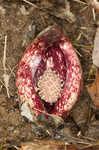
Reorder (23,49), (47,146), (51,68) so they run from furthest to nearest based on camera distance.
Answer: (23,49) < (47,146) < (51,68)

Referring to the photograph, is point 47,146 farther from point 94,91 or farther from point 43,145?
point 94,91

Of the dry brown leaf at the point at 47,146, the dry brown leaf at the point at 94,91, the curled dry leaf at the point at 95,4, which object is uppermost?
the curled dry leaf at the point at 95,4

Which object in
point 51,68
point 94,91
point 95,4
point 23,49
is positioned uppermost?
point 95,4

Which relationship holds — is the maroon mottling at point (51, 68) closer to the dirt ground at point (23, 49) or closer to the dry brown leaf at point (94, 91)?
the dry brown leaf at point (94, 91)

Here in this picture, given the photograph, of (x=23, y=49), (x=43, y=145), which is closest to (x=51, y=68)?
(x=23, y=49)

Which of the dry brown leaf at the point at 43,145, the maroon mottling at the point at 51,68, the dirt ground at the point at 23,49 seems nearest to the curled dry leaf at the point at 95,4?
the dirt ground at the point at 23,49

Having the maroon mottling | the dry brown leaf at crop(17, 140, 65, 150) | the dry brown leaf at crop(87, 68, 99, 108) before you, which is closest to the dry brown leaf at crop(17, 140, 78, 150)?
the dry brown leaf at crop(17, 140, 65, 150)

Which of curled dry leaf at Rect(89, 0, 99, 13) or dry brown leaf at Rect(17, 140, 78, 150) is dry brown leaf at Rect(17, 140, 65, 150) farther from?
curled dry leaf at Rect(89, 0, 99, 13)

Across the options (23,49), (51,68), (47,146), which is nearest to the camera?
(51,68)

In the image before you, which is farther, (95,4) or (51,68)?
(95,4)
